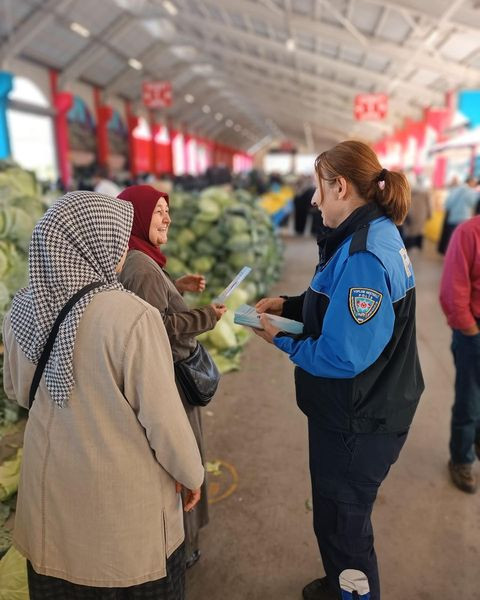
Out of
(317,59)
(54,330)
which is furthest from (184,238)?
(317,59)

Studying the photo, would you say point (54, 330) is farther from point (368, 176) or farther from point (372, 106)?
point (372, 106)

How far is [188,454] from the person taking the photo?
1479mm

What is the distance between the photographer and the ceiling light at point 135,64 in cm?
1917

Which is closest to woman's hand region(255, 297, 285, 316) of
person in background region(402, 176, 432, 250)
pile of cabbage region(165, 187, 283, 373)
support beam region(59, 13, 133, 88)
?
pile of cabbage region(165, 187, 283, 373)

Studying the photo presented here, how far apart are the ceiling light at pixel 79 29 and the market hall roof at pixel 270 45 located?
3cm

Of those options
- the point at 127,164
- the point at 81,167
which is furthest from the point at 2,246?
the point at 127,164

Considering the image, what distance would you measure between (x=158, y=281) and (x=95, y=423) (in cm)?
66

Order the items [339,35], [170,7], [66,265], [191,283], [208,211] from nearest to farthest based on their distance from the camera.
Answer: [66,265] < [191,283] < [208,211] < [339,35] < [170,7]

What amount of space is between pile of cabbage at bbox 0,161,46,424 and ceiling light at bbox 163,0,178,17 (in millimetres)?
12914

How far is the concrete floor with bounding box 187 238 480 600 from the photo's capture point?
2330mm

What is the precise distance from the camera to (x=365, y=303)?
1.56 metres

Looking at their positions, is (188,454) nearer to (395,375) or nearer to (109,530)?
(109,530)

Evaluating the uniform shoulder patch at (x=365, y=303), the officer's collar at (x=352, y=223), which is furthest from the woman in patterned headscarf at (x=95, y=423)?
the officer's collar at (x=352, y=223)

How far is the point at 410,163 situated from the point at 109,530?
21.8 meters
